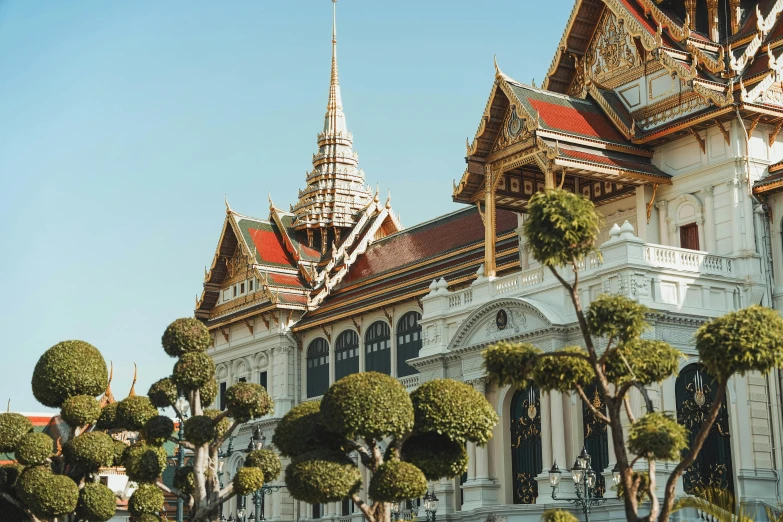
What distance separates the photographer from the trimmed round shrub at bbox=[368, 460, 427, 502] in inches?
843

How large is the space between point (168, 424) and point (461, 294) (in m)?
13.3

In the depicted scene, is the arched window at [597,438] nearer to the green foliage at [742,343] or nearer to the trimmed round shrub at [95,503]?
the trimmed round shrub at [95,503]

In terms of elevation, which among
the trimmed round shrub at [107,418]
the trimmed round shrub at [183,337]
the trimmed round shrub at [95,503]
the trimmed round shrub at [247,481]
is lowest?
the trimmed round shrub at [95,503]

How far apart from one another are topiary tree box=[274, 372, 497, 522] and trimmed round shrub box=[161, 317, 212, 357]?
3.16m

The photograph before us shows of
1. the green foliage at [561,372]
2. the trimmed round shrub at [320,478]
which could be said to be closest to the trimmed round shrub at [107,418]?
the trimmed round shrub at [320,478]

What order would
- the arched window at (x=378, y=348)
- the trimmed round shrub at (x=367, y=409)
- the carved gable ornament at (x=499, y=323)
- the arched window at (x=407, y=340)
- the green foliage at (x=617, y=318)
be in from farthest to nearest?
1. the arched window at (x=378, y=348)
2. the arched window at (x=407, y=340)
3. the carved gable ornament at (x=499, y=323)
4. the trimmed round shrub at (x=367, y=409)
5. the green foliage at (x=617, y=318)

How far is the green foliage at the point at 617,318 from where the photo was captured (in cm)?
1903

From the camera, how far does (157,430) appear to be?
2517 centimetres

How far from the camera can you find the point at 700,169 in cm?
3462

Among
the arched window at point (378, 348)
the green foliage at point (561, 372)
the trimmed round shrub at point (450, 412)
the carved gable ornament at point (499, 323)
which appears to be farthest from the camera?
the arched window at point (378, 348)

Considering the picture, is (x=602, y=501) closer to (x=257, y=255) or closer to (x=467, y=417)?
(x=467, y=417)

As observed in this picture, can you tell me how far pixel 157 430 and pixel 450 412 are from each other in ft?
19.9

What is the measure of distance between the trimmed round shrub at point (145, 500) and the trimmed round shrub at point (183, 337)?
2609mm

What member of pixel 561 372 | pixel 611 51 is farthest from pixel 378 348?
pixel 561 372
